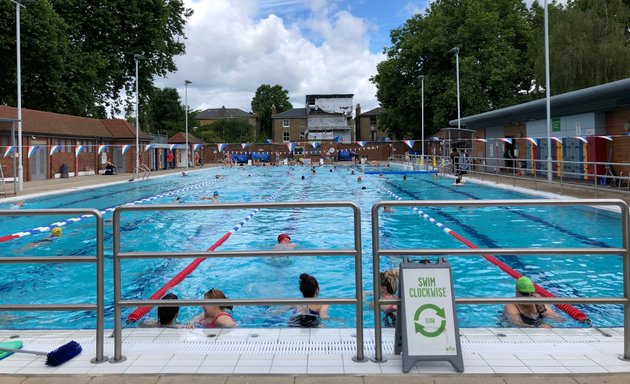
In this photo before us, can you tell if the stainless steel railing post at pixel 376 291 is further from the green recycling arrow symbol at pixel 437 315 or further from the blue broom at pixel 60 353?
the blue broom at pixel 60 353

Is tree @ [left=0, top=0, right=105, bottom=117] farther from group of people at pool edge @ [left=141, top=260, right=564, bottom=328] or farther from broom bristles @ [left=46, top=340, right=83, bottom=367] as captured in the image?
broom bristles @ [left=46, top=340, right=83, bottom=367]

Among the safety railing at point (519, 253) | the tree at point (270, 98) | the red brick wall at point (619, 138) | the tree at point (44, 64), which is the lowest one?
the safety railing at point (519, 253)

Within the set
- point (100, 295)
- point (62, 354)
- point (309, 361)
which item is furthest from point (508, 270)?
point (62, 354)

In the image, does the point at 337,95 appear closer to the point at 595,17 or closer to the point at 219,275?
the point at 595,17

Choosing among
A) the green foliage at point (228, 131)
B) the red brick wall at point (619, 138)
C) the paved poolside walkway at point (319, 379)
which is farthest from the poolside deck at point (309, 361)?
the green foliage at point (228, 131)

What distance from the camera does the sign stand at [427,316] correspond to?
11.6 feet

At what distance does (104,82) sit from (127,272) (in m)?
32.3

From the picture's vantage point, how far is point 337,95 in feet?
273

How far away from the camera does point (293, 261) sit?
9.98 metres

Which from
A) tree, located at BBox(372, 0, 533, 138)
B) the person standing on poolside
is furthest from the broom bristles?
the person standing on poolside

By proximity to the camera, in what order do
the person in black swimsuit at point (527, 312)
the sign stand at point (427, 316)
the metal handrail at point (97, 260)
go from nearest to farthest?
the sign stand at point (427, 316) < the metal handrail at point (97, 260) < the person in black swimsuit at point (527, 312)

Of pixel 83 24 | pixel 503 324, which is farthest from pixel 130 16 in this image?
pixel 503 324

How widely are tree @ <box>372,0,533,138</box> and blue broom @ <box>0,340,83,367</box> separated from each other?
4364 cm

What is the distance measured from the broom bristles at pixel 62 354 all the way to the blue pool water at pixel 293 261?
251cm
